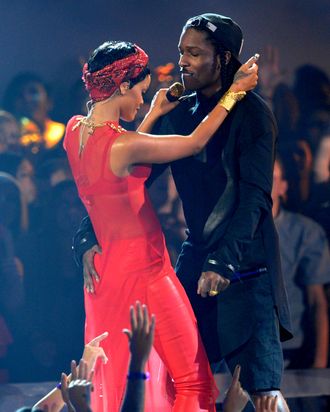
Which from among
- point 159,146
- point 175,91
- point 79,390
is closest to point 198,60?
point 175,91

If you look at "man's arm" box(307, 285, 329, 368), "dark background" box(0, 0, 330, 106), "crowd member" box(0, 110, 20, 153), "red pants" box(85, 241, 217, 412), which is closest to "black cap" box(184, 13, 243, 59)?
"red pants" box(85, 241, 217, 412)

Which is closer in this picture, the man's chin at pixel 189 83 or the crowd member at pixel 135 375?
the crowd member at pixel 135 375

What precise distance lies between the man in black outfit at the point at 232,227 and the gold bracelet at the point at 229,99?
0.06 meters

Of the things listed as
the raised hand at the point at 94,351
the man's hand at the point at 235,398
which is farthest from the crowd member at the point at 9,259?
the man's hand at the point at 235,398

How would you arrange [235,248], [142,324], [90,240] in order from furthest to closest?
[90,240], [235,248], [142,324]

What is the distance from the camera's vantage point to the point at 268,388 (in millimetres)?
3258

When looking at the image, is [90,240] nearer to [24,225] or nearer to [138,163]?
[138,163]

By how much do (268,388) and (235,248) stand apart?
0.50 m

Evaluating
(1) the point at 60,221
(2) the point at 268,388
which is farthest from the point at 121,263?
(1) the point at 60,221

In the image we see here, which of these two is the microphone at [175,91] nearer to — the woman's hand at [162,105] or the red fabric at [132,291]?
the woman's hand at [162,105]

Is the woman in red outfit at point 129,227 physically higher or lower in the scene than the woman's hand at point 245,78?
lower

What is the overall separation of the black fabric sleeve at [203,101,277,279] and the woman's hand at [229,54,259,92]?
0.08 meters

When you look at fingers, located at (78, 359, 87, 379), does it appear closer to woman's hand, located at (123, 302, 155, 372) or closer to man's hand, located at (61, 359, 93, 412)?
man's hand, located at (61, 359, 93, 412)

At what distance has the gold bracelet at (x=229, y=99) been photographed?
322 cm
